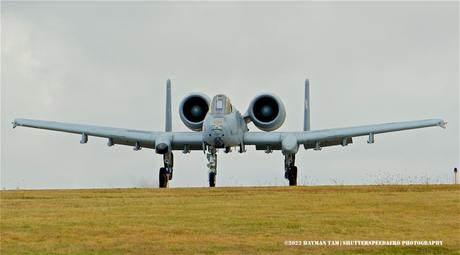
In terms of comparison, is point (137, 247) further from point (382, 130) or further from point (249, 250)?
point (382, 130)

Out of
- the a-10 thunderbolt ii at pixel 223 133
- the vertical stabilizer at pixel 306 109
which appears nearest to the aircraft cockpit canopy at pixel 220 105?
the a-10 thunderbolt ii at pixel 223 133

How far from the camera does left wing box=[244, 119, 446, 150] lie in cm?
4838

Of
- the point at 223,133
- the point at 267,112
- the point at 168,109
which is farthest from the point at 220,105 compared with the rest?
the point at 168,109

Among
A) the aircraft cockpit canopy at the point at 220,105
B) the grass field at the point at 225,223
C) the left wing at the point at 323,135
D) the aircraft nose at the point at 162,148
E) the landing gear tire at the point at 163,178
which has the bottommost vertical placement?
the grass field at the point at 225,223

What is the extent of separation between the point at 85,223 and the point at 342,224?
525 cm

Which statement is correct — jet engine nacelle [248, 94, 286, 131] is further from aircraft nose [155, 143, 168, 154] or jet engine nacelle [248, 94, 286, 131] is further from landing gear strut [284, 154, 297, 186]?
aircraft nose [155, 143, 168, 154]

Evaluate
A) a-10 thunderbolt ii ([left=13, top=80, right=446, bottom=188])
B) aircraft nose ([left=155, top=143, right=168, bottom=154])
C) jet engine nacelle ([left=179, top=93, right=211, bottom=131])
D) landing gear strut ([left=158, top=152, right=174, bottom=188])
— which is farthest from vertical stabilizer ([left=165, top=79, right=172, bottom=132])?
aircraft nose ([left=155, top=143, right=168, bottom=154])

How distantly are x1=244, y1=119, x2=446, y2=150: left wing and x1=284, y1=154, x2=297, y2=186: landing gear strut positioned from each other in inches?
26.0

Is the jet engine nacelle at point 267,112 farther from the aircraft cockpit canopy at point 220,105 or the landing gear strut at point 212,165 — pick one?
the landing gear strut at point 212,165

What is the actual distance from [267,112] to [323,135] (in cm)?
329

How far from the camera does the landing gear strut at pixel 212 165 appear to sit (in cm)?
4622

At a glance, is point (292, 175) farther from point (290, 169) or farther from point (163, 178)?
point (163, 178)

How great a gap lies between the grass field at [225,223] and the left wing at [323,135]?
16.6m

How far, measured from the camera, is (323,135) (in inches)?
1935
